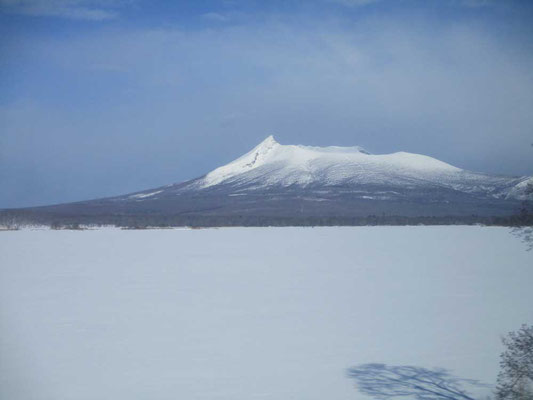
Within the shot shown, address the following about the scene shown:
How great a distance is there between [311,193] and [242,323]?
236ft

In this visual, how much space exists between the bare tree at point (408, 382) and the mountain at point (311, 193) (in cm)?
4039

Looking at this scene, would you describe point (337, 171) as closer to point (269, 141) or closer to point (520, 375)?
point (269, 141)

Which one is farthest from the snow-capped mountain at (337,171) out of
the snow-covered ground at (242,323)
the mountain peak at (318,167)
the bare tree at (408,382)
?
the bare tree at (408,382)

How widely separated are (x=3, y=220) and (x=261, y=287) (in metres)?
40.4

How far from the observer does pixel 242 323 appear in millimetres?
8922

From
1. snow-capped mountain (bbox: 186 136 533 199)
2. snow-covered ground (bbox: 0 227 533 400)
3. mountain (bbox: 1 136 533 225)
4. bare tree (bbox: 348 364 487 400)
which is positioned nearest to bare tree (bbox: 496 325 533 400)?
bare tree (bbox: 348 364 487 400)

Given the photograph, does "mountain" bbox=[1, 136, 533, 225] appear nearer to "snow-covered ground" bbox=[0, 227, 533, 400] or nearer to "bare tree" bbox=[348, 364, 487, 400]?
"snow-covered ground" bbox=[0, 227, 533, 400]

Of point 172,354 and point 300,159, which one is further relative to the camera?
point 300,159

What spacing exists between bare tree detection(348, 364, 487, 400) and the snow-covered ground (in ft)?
0.62

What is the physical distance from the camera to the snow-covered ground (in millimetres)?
6328

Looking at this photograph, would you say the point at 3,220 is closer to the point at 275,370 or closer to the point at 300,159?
the point at 275,370

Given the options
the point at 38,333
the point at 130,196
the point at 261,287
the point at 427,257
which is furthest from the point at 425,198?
the point at 38,333

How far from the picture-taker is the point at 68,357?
7.09 metres

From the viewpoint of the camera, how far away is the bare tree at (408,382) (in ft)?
19.3
